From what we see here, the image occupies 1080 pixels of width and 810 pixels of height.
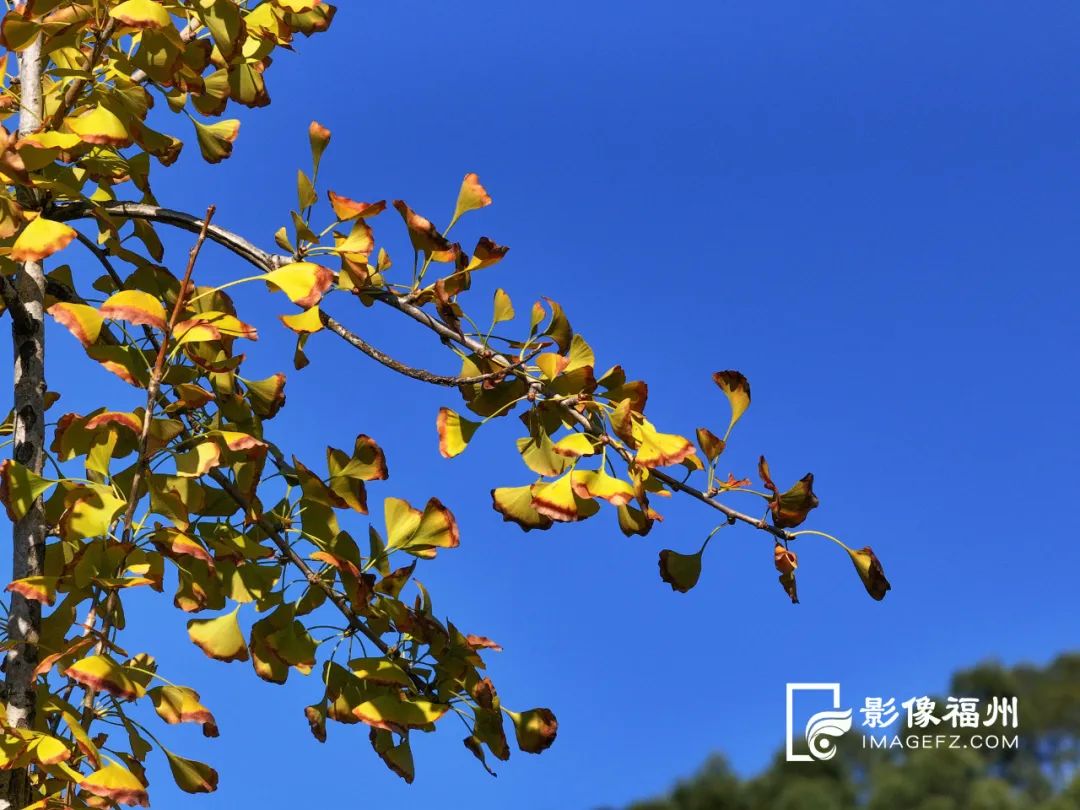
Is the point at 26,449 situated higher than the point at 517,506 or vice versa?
the point at 26,449

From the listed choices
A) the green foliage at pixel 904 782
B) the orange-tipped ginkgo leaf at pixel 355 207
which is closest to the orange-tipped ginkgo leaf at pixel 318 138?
the orange-tipped ginkgo leaf at pixel 355 207

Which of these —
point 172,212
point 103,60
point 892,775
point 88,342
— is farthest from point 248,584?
point 892,775

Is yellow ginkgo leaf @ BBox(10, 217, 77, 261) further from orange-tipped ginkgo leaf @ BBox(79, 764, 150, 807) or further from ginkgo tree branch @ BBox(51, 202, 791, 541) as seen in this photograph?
orange-tipped ginkgo leaf @ BBox(79, 764, 150, 807)

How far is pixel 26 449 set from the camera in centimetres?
155

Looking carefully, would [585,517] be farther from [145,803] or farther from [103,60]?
[103,60]

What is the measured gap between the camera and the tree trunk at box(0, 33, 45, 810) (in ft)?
4.65

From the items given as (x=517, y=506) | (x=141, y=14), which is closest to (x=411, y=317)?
(x=517, y=506)

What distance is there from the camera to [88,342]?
131 centimetres

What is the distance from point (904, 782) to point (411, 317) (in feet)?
38.0

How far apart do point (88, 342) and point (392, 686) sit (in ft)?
1.79

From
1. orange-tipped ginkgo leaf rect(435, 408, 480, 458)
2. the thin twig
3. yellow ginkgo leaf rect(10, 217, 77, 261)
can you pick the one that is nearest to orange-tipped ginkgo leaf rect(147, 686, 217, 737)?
the thin twig

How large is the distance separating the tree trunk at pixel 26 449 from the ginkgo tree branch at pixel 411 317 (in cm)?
15

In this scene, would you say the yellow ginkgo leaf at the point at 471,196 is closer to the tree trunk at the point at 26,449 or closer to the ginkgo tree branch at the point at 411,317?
the ginkgo tree branch at the point at 411,317

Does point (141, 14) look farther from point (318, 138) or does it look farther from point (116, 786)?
point (116, 786)
